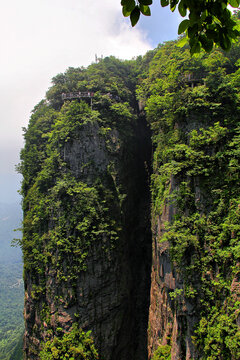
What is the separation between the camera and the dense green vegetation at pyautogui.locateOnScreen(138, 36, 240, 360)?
25.9 feet

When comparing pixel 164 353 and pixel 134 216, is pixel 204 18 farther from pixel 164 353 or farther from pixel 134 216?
pixel 134 216

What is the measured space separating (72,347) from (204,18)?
15432mm

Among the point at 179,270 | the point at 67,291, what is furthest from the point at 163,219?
the point at 67,291

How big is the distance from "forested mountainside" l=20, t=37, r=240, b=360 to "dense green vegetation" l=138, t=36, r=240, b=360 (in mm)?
49

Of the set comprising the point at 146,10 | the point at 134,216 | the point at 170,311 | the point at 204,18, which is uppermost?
the point at 146,10

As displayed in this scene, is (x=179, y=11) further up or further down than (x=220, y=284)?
further up

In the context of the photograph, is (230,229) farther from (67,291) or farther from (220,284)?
(67,291)

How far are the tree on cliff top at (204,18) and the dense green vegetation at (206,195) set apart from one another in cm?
519

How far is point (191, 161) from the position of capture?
33.9ft

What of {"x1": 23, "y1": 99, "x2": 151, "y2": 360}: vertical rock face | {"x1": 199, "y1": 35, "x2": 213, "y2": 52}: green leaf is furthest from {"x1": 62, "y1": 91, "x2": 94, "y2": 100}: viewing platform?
{"x1": 199, "y1": 35, "x2": 213, "y2": 52}: green leaf

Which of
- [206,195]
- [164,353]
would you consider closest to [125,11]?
[206,195]

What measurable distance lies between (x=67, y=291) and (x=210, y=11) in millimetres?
14851

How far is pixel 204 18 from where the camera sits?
1.84 metres

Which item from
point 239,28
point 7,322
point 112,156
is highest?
point 112,156
